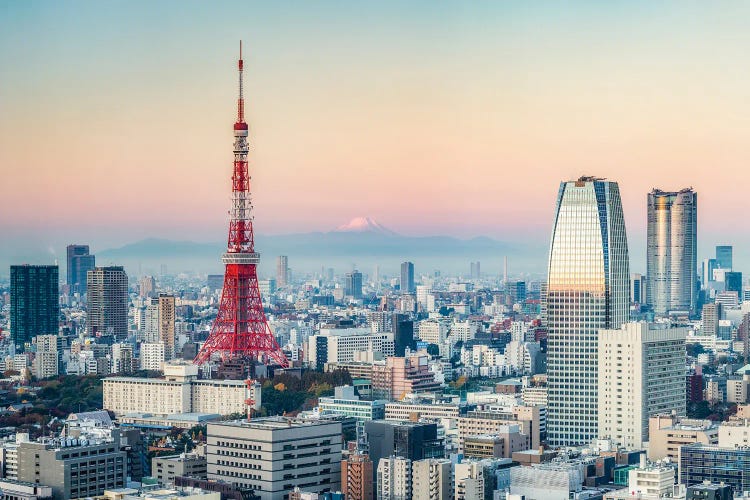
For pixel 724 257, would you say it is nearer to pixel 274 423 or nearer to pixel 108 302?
pixel 108 302

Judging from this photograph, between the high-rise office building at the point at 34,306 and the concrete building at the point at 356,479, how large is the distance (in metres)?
14.2

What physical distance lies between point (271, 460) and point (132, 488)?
Result: 136 centimetres

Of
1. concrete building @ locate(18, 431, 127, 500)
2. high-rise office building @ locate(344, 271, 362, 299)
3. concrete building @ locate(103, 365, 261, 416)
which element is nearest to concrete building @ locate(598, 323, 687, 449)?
concrete building @ locate(103, 365, 261, 416)

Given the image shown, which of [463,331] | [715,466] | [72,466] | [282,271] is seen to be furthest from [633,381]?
[282,271]

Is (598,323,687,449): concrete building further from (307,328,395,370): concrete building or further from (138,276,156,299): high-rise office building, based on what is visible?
(138,276,156,299): high-rise office building

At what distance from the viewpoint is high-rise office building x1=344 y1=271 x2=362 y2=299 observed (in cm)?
4362

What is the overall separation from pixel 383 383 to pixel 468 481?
32.5 feet

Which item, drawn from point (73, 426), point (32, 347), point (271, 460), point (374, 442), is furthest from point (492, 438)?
point (32, 347)

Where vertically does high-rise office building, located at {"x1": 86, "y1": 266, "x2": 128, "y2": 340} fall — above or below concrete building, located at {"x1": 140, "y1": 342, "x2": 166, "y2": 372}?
above

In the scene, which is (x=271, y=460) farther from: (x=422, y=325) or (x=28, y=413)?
(x=422, y=325)

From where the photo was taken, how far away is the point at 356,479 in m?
14.4

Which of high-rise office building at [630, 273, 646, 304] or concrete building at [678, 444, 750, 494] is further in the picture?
high-rise office building at [630, 273, 646, 304]

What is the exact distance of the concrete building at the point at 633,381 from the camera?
1770 cm

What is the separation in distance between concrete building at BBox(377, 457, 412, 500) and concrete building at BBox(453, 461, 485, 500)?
0.42m
